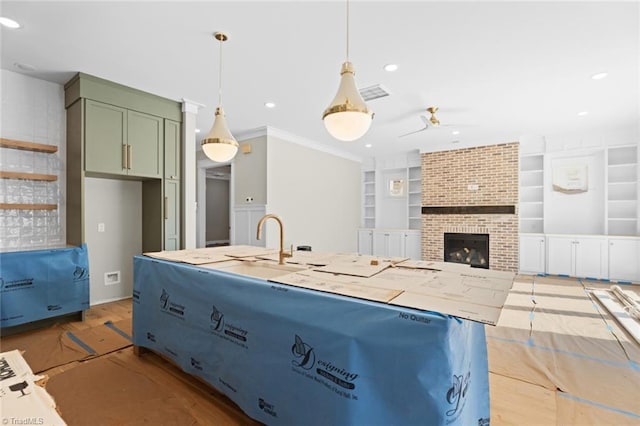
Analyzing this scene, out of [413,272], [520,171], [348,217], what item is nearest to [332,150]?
[348,217]

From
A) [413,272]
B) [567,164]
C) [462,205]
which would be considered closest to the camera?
[413,272]

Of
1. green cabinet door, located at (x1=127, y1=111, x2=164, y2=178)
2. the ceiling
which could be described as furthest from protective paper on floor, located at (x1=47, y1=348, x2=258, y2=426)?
the ceiling

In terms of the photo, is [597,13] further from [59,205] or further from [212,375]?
[59,205]

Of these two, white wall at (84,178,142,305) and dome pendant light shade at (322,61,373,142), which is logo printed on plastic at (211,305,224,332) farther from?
white wall at (84,178,142,305)

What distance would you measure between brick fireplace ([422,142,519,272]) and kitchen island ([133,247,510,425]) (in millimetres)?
5201

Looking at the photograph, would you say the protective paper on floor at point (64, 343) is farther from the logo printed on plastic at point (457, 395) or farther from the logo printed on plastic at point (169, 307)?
the logo printed on plastic at point (457, 395)

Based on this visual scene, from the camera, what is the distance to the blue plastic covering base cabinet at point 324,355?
3.68 ft

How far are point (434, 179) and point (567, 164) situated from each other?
2425 millimetres

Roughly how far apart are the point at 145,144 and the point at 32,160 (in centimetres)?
111

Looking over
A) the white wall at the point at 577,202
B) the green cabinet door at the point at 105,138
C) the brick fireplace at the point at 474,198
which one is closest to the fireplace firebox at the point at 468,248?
the brick fireplace at the point at 474,198

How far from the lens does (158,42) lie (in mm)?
2680

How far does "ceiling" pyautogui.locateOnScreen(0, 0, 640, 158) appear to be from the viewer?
2.29m

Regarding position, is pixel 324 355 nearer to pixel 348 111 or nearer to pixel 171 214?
pixel 348 111

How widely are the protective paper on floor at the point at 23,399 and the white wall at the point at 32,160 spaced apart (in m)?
1.54
